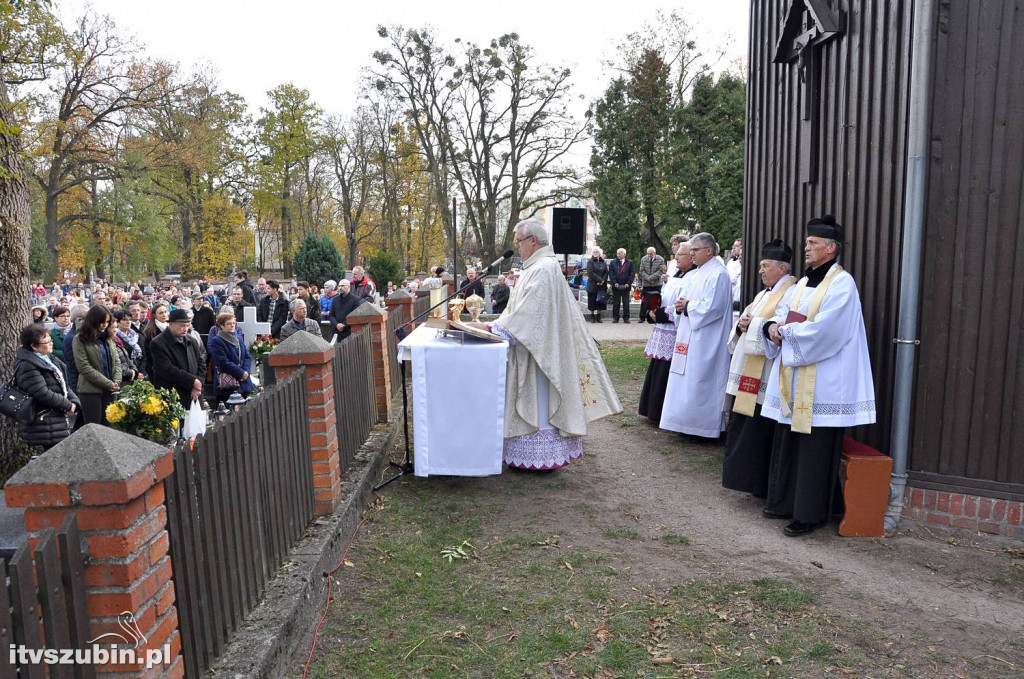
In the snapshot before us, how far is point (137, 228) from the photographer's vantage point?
98.4 ft

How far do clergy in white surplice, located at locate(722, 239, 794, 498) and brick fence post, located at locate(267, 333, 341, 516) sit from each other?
2819mm

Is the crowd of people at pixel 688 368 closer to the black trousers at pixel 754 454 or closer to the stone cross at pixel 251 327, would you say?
the black trousers at pixel 754 454

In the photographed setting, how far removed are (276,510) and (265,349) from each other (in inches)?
279

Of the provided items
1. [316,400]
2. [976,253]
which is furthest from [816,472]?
[316,400]

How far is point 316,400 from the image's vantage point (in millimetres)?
4750

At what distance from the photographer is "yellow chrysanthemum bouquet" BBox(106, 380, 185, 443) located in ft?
18.2

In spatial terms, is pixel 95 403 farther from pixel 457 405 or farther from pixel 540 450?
pixel 540 450

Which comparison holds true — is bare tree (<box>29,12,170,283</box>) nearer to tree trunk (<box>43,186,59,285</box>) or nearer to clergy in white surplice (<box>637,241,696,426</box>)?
tree trunk (<box>43,186,59,285</box>)

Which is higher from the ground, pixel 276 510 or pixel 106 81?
pixel 106 81

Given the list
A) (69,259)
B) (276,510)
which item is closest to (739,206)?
(276,510)

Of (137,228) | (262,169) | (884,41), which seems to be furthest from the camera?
(262,169)

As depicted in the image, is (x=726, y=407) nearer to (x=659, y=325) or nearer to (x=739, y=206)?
(x=659, y=325)

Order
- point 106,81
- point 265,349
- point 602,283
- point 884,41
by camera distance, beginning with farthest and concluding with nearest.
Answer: point 106,81 → point 602,283 → point 265,349 → point 884,41

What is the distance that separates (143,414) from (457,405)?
2314 mm
